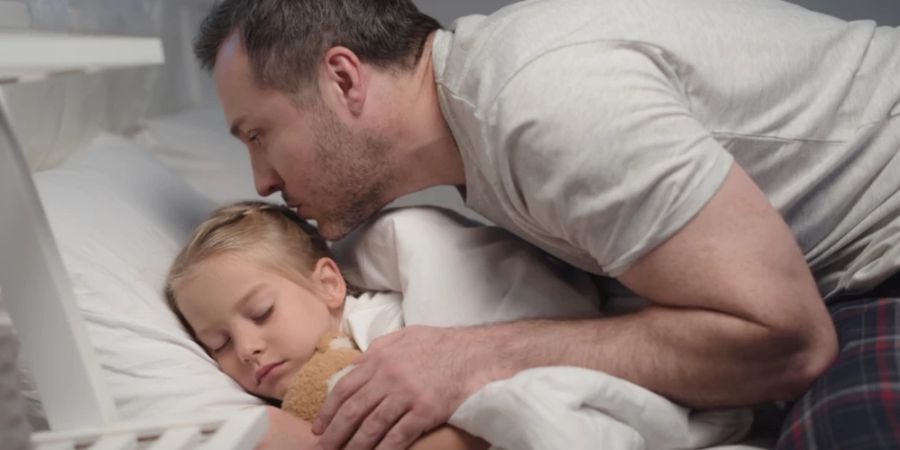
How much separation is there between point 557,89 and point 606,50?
75 mm

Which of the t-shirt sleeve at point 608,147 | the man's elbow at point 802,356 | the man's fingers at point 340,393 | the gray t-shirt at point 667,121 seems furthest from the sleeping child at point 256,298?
the man's elbow at point 802,356

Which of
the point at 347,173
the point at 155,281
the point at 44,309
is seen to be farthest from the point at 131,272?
the point at 44,309

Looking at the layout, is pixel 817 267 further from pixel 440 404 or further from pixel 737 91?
pixel 440 404

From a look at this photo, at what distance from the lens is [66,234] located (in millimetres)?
1372

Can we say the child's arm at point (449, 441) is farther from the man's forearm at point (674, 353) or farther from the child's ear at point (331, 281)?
the child's ear at point (331, 281)

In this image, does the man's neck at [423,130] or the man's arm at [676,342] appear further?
the man's neck at [423,130]

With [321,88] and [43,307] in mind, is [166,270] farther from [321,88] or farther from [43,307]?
[43,307]

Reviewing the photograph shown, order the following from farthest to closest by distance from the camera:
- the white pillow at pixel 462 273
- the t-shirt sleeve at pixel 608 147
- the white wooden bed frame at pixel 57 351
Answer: the white pillow at pixel 462 273
the t-shirt sleeve at pixel 608 147
the white wooden bed frame at pixel 57 351

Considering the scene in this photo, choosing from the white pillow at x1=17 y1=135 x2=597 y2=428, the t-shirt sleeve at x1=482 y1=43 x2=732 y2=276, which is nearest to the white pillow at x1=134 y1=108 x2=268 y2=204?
the white pillow at x1=17 y1=135 x2=597 y2=428

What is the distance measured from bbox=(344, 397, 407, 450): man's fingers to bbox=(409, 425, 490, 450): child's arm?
35 millimetres

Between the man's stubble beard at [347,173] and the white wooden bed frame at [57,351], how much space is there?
0.46m

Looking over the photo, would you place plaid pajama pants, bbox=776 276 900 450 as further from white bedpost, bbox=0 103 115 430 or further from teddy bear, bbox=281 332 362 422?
white bedpost, bbox=0 103 115 430

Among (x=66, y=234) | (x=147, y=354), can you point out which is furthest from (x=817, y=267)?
(x=66, y=234)

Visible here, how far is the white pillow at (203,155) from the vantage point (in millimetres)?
1879
